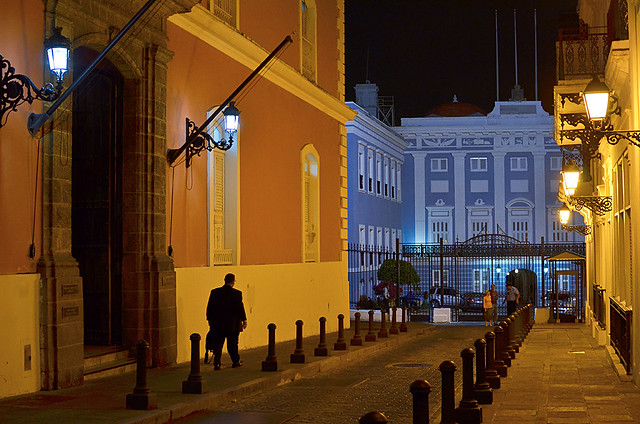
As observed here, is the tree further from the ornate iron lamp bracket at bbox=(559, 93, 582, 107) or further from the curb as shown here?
the ornate iron lamp bracket at bbox=(559, 93, 582, 107)

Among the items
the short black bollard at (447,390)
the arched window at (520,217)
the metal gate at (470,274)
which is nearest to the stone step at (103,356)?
the short black bollard at (447,390)

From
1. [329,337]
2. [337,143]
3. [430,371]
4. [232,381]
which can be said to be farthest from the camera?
[337,143]

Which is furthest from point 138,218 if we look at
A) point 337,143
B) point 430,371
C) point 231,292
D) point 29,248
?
point 337,143

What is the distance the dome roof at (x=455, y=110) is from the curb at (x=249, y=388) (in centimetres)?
4476

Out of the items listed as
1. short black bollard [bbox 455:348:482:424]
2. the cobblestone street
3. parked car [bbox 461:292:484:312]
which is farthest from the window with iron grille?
parked car [bbox 461:292:484:312]

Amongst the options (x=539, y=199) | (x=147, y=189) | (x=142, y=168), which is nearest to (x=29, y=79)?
(x=142, y=168)

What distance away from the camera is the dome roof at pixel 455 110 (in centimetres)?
6419

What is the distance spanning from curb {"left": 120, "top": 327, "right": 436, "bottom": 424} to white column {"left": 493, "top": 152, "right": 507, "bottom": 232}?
131ft

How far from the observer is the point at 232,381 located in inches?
528

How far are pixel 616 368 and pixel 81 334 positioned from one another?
8.45 meters

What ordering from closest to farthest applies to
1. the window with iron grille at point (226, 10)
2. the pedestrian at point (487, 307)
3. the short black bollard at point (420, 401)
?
1. the short black bollard at point (420, 401)
2. the window with iron grille at point (226, 10)
3. the pedestrian at point (487, 307)

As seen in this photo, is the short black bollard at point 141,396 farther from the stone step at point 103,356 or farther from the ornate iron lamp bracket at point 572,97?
the ornate iron lamp bracket at point 572,97

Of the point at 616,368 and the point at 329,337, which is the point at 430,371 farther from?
the point at 329,337

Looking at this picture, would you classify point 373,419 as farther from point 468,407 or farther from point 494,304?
point 494,304
